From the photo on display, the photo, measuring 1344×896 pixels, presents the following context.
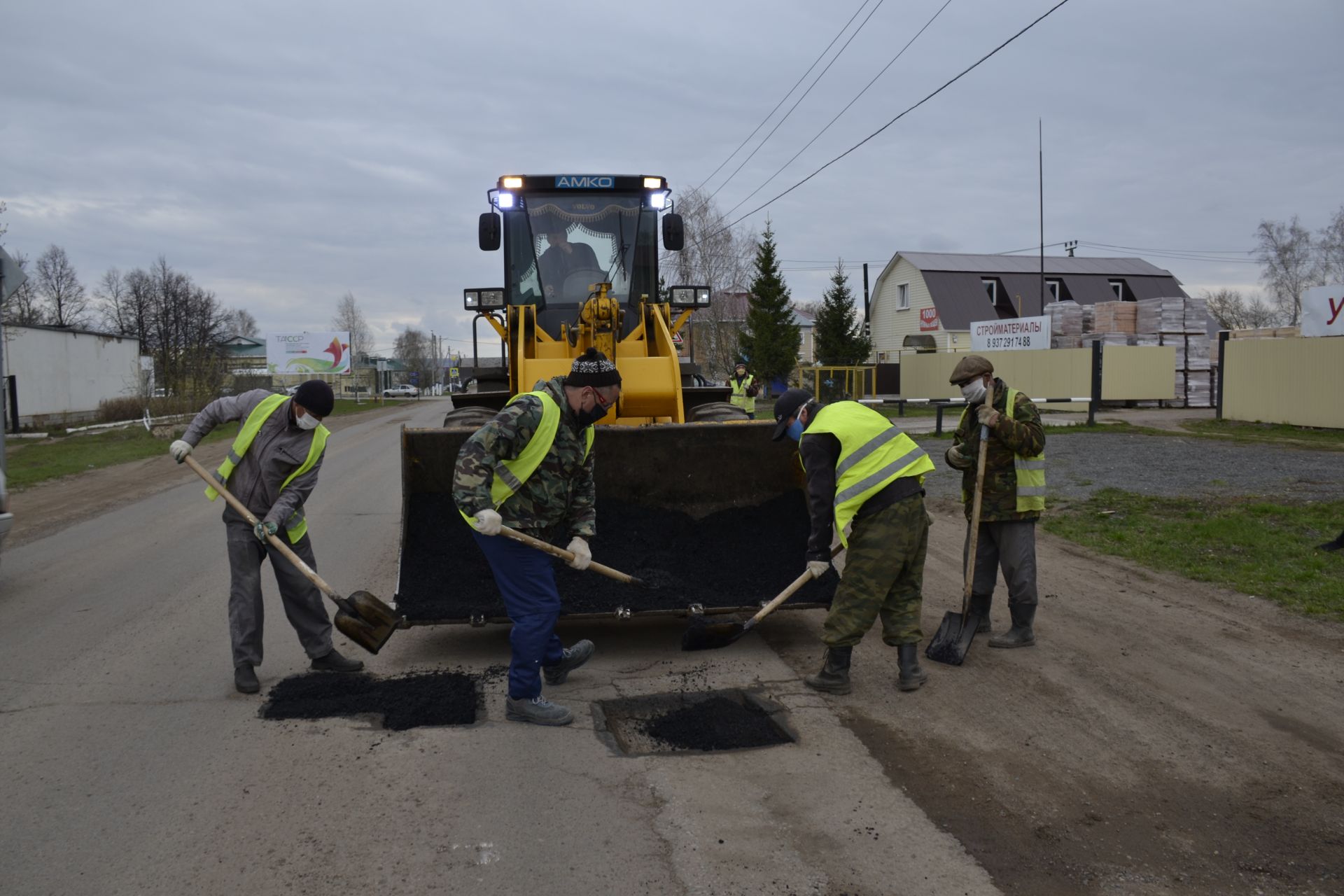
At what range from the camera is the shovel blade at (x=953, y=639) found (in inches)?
210

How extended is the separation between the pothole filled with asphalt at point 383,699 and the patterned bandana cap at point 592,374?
1.67 m

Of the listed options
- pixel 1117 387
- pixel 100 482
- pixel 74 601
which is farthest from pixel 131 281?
pixel 74 601

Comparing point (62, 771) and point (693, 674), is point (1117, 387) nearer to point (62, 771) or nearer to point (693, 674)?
point (693, 674)

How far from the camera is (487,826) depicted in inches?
133

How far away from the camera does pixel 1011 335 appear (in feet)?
86.7

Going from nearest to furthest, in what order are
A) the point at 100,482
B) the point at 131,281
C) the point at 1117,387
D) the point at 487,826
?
the point at 487,826
the point at 100,482
the point at 1117,387
the point at 131,281

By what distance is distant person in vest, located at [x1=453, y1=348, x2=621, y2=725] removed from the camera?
428 cm

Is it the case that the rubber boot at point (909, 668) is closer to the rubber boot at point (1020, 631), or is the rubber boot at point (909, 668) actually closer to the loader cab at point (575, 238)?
the rubber boot at point (1020, 631)

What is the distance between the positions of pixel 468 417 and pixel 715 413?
2053 millimetres

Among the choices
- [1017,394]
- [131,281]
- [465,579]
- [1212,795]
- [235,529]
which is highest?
[131,281]

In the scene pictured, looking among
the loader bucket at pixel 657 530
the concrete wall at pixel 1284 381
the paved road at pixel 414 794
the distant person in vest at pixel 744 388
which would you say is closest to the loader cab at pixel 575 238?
the loader bucket at pixel 657 530

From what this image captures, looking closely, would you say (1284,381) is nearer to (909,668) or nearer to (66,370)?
(909,668)

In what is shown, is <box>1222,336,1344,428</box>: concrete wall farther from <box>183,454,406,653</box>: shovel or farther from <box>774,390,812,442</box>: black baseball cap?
<box>183,454,406,653</box>: shovel

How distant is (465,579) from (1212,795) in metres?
3.93
